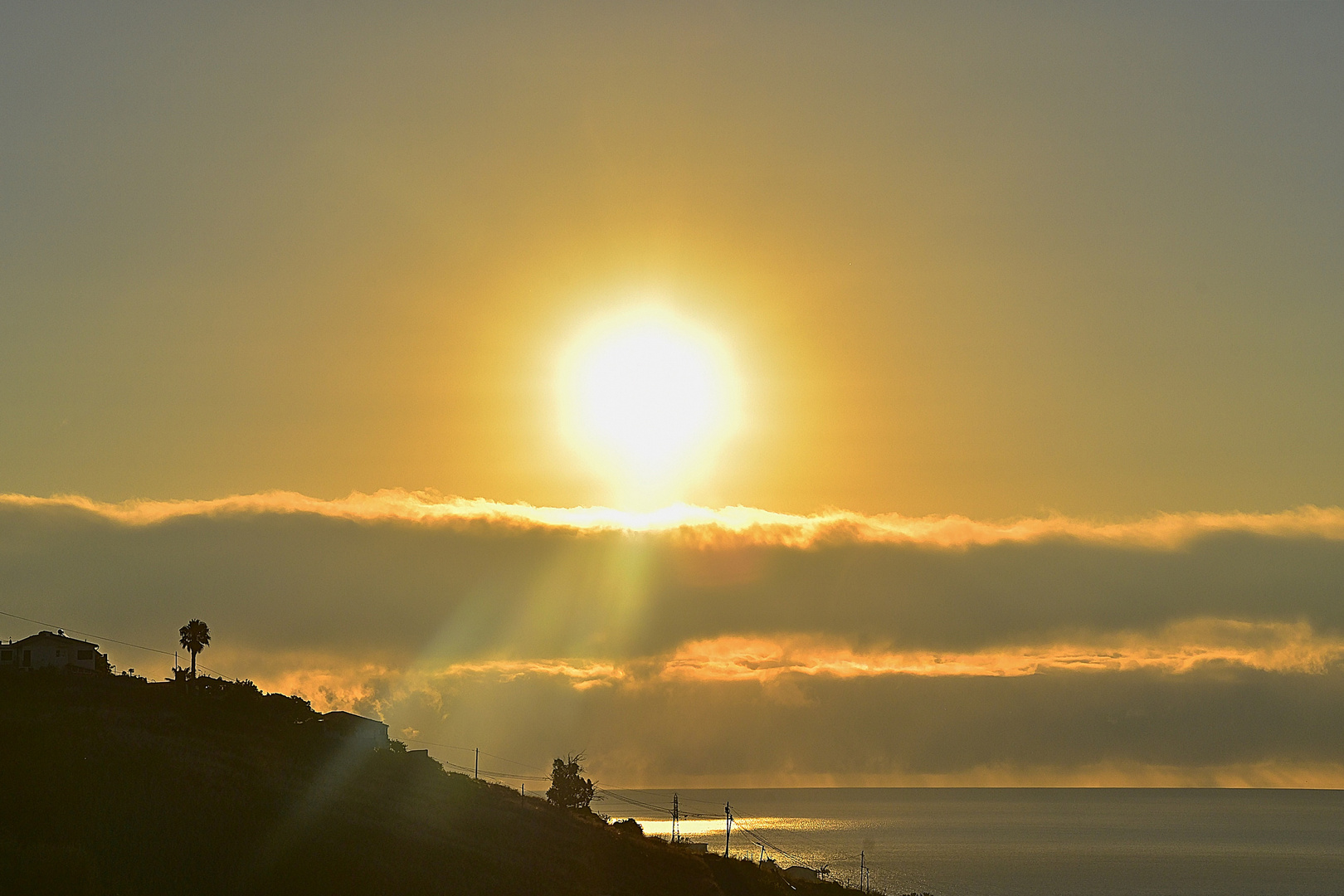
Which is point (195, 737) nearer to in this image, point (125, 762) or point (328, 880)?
point (125, 762)

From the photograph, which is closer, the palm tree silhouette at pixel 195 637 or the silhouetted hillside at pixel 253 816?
the silhouetted hillside at pixel 253 816

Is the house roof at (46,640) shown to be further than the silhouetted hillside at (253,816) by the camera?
Yes

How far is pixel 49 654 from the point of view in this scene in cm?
10156

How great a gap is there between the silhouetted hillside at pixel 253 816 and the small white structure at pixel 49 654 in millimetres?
4089

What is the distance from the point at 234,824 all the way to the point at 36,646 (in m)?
63.0

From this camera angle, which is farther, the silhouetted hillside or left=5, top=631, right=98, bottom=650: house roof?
left=5, top=631, right=98, bottom=650: house roof

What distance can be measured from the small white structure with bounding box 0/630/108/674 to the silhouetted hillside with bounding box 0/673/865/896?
409 centimetres

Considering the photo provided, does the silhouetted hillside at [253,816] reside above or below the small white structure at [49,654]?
below

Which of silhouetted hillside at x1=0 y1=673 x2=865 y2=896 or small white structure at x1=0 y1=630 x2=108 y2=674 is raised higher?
small white structure at x1=0 y1=630 x2=108 y2=674

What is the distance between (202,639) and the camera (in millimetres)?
118125

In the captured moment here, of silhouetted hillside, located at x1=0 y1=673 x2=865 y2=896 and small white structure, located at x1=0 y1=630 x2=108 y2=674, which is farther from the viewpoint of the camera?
small white structure, located at x1=0 y1=630 x2=108 y2=674

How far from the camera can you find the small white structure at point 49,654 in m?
101

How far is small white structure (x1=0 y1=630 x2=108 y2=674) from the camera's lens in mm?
100625

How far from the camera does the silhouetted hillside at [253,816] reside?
41.8 metres
